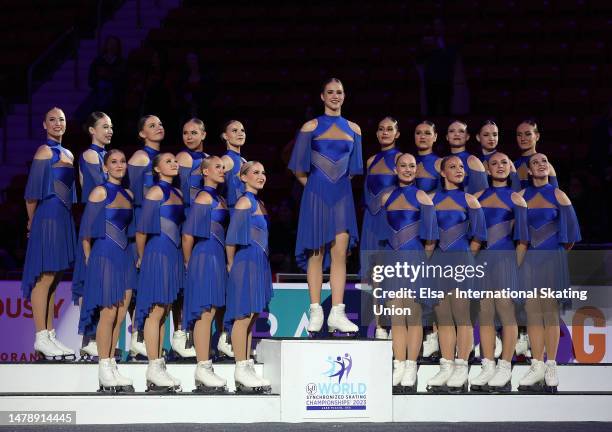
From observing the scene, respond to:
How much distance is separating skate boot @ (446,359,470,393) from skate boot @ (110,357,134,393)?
1.96 m

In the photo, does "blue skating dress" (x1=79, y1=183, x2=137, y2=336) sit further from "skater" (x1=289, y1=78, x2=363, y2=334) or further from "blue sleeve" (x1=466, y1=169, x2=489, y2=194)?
"blue sleeve" (x1=466, y1=169, x2=489, y2=194)

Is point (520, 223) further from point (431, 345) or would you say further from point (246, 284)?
point (246, 284)

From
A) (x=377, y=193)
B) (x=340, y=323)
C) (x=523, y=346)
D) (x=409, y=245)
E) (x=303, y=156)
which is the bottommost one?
(x=523, y=346)

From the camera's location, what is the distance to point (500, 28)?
551 inches

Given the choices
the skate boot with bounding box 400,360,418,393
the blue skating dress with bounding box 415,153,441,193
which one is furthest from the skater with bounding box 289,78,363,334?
the blue skating dress with bounding box 415,153,441,193

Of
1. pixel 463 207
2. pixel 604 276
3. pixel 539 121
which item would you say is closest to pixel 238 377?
pixel 463 207

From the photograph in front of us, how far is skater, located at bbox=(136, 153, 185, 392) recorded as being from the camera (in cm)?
744

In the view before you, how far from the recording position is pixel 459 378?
7.58 m

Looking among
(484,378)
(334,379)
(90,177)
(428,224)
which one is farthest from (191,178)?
(484,378)

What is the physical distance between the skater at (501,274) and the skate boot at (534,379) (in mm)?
97

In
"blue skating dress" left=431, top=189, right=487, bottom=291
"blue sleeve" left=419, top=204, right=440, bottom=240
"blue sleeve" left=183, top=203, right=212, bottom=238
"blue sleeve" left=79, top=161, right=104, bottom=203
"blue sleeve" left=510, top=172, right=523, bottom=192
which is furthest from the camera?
"blue sleeve" left=510, top=172, right=523, bottom=192

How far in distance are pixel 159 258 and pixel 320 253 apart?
102cm

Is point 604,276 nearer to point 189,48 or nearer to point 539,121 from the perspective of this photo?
point 539,121

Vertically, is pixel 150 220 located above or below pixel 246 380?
above
